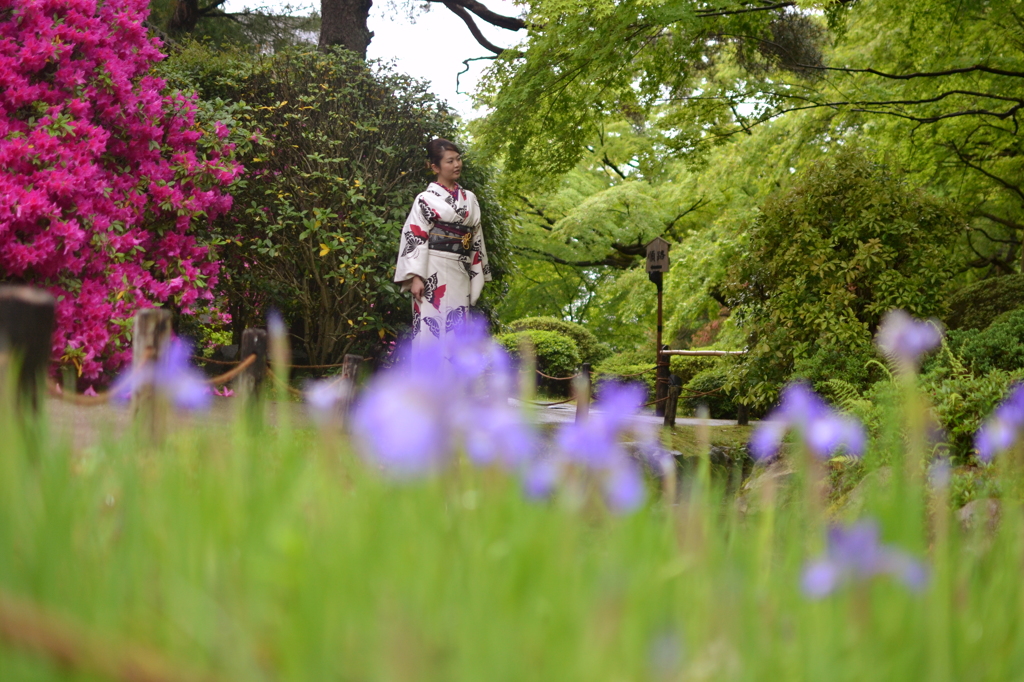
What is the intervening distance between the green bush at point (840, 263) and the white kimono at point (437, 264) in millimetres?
3724

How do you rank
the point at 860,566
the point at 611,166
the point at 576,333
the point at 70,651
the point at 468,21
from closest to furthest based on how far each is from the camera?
the point at 70,651
the point at 860,566
the point at 468,21
the point at 576,333
the point at 611,166

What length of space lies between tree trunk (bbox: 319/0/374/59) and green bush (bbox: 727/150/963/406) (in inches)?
240

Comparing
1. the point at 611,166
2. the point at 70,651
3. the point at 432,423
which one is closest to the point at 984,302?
the point at 432,423

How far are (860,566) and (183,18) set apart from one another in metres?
14.8

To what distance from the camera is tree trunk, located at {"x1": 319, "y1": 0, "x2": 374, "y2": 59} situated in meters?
11.7

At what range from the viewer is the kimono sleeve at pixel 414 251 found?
686cm

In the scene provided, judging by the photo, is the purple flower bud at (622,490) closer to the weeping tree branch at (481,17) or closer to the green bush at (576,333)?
the weeping tree branch at (481,17)

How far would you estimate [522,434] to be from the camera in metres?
1.58

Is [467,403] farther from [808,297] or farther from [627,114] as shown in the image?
[627,114]

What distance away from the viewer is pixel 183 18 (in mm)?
13703

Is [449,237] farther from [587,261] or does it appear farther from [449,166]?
[587,261]

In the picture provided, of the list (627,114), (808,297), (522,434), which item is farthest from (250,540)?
(627,114)

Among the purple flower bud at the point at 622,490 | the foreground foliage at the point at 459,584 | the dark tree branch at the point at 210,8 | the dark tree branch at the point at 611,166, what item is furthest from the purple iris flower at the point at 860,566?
the dark tree branch at the point at 611,166

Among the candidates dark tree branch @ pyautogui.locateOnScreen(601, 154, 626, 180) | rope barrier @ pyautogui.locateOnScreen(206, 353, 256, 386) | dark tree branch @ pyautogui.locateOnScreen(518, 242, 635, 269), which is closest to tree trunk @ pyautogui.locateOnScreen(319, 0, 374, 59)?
rope barrier @ pyautogui.locateOnScreen(206, 353, 256, 386)
